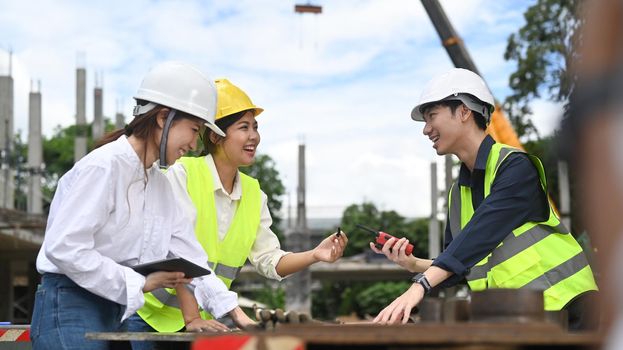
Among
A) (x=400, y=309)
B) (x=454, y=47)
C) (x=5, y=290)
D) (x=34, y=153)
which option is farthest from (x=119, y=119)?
(x=400, y=309)

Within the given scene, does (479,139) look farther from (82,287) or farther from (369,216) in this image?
(369,216)

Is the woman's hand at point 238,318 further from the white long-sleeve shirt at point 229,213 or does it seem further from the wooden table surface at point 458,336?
the wooden table surface at point 458,336

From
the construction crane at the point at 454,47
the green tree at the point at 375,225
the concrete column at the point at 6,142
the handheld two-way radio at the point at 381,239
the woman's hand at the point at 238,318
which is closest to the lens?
the woman's hand at the point at 238,318

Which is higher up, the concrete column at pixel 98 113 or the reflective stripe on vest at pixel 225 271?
the concrete column at pixel 98 113

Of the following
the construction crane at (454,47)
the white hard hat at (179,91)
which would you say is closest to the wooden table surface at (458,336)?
the white hard hat at (179,91)

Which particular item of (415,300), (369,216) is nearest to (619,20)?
(415,300)

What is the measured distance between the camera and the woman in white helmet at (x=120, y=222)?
12.7ft

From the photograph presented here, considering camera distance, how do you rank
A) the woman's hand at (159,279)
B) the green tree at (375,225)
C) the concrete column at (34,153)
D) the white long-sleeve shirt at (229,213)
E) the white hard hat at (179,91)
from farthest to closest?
the green tree at (375,225) < the concrete column at (34,153) < the white long-sleeve shirt at (229,213) < the white hard hat at (179,91) < the woman's hand at (159,279)

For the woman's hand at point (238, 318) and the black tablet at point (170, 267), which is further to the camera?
the woman's hand at point (238, 318)

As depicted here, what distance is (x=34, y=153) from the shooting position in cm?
3475

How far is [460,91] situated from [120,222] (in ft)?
6.68

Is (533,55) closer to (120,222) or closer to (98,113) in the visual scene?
(98,113)

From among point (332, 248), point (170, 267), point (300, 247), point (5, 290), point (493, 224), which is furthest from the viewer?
point (300, 247)

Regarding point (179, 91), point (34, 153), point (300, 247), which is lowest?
point (300, 247)
